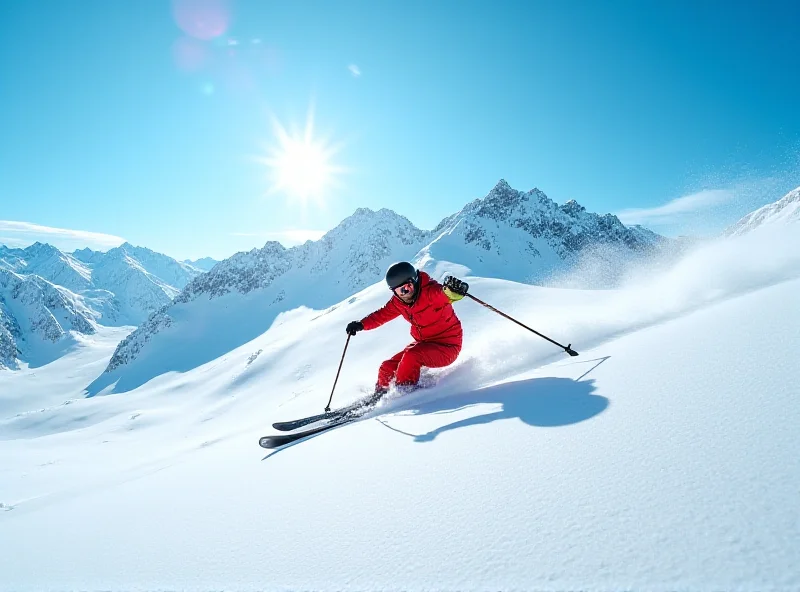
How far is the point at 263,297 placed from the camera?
195 metres

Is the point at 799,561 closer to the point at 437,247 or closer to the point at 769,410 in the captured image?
the point at 769,410

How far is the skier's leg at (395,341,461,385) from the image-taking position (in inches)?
212

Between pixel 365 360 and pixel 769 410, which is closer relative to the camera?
pixel 769 410

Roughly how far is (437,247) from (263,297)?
325 ft

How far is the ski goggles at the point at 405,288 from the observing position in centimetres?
577

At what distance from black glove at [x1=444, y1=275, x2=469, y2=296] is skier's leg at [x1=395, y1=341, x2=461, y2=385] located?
33.6 inches

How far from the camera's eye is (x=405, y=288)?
5.81 meters

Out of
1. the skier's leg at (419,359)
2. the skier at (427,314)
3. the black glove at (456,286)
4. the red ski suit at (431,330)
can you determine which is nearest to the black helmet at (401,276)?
the skier at (427,314)

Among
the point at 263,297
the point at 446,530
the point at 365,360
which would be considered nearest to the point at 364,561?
the point at 446,530

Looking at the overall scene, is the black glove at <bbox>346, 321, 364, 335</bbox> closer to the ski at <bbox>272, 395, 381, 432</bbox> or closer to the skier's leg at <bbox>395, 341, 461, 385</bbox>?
the skier's leg at <bbox>395, 341, 461, 385</bbox>

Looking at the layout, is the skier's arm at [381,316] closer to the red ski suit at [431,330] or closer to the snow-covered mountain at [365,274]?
the red ski suit at [431,330]

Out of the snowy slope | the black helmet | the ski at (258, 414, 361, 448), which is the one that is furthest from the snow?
the snowy slope

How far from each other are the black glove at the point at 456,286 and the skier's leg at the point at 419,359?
854 millimetres

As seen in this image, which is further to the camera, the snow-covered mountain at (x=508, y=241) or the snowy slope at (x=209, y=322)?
the snow-covered mountain at (x=508, y=241)
